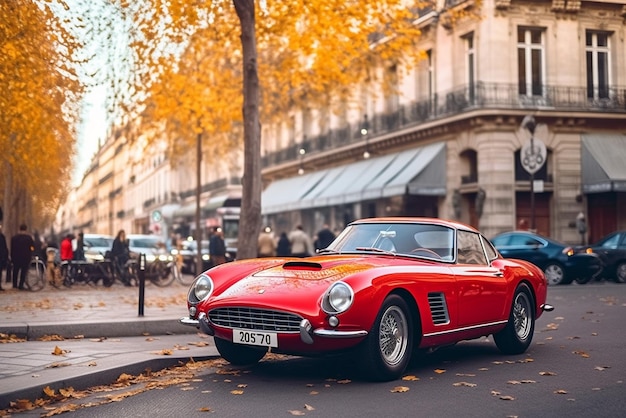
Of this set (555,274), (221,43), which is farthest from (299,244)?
(555,274)

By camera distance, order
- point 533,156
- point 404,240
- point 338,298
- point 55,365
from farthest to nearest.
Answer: point 533,156 → point 404,240 → point 55,365 → point 338,298

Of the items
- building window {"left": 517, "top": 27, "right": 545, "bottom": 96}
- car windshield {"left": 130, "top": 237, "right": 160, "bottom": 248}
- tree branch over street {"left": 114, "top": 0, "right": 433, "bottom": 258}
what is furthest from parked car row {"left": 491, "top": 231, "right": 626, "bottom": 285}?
car windshield {"left": 130, "top": 237, "right": 160, "bottom": 248}

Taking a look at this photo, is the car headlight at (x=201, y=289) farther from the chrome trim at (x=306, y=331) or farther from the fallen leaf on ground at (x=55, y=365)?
the chrome trim at (x=306, y=331)

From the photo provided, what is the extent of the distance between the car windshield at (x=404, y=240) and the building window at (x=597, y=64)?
26657 mm

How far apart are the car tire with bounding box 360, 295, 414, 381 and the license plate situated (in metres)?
0.75

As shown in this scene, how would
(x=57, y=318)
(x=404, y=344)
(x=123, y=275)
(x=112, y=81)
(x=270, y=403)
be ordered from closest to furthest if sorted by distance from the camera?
(x=270, y=403), (x=404, y=344), (x=57, y=318), (x=112, y=81), (x=123, y=275)

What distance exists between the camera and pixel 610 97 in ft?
110

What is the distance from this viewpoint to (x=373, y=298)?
24.0ft

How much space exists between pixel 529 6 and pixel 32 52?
21542 millimetres

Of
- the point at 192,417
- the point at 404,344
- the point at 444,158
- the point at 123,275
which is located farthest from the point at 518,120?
the point at 192,417

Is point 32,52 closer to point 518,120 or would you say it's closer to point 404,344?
point 404,344

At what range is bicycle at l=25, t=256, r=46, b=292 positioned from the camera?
22.2 metres

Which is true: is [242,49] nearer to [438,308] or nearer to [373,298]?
[438,308]

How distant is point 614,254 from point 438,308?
1813 cm
